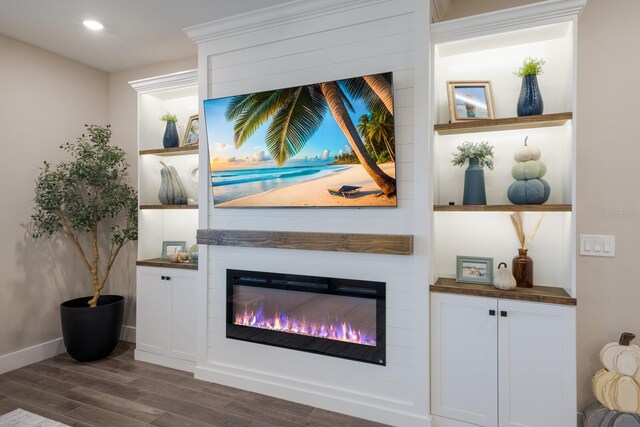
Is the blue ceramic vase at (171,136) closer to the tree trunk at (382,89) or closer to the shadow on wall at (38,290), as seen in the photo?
the shadow on wall at (38,290)

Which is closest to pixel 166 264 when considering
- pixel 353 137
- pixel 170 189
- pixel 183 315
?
pixel 183 315

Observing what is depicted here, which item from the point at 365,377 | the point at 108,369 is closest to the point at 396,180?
the point at 365,377

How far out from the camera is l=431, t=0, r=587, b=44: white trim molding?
202cm

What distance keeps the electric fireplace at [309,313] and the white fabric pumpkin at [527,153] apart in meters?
1.15

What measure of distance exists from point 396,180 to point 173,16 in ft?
6.93

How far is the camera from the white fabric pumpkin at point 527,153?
2.19 meters

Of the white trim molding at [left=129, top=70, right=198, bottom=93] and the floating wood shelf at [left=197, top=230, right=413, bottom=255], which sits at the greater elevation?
the white trim molding at [left=129, top=70, right=198, bottom=93]

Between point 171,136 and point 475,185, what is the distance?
8.38 ft

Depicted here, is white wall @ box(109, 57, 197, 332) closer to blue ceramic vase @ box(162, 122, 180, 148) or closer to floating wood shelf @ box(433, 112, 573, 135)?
blue ceramic vase @ box(162, 122, 180, 148)

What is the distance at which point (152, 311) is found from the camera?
3227mm

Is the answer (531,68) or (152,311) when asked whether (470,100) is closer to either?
(531,68)

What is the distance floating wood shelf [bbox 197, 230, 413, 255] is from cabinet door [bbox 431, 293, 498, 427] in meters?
0.39

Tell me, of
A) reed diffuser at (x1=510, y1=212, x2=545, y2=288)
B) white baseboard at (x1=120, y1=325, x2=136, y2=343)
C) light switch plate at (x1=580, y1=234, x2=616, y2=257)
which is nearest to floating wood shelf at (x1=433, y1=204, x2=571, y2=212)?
reed diffuser at (x1=510, y1=212, x2=545, y2=288)

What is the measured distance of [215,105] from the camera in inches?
109
